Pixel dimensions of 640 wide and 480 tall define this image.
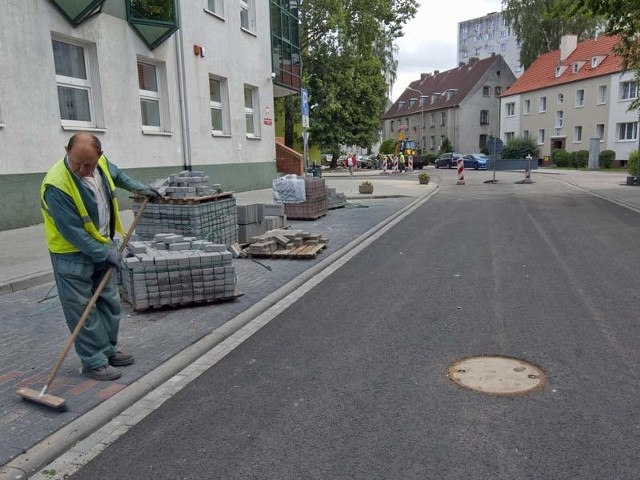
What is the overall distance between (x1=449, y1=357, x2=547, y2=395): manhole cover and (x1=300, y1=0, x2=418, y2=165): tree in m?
32.0

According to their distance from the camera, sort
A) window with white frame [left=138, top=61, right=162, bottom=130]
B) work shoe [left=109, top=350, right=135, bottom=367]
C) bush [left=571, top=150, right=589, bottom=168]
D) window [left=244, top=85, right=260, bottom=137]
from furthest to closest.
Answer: bush [left=571, top=150, right=589, bottom=168] < window [left=244, top=85, right=260, bottom=137] < window with white frame [left=138, top=61, right=162, bottom=130] < work shoe [left=109, top=350, right=135, bottom=367]

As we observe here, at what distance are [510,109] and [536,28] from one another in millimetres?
8109

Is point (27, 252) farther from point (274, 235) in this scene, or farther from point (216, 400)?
point (216, 400)

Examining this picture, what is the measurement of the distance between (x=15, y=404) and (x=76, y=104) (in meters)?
10.3

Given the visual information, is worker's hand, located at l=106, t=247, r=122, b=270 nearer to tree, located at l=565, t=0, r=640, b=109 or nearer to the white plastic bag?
the white plastic bag

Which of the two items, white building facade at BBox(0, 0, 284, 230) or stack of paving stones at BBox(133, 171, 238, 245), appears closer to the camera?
stack of paving stones at BBox(133, 171, 238, 245)

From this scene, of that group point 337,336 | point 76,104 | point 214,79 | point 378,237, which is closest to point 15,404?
point 337,336

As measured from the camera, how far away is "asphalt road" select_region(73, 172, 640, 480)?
3.09 meters

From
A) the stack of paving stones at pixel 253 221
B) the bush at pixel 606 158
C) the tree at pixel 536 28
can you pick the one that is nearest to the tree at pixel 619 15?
the stack of paving stones at pixel 253 221

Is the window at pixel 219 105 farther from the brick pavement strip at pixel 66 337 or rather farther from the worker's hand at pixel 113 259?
the worker's hand at pixel 113 259

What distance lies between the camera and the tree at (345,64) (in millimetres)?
35812

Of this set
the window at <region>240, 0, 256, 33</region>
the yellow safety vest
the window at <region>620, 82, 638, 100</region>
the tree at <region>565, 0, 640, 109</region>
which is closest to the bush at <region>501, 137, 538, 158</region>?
the window at <region>620, 82, 638, 100</region>

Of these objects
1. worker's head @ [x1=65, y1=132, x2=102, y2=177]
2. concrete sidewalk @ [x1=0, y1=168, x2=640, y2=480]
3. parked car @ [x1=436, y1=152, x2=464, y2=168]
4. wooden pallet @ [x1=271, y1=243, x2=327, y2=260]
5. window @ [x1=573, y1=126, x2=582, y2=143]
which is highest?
window @ [x1=573, y1=126, x2=582, y2=143]

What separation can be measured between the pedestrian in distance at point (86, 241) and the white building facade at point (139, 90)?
748 centimetres
